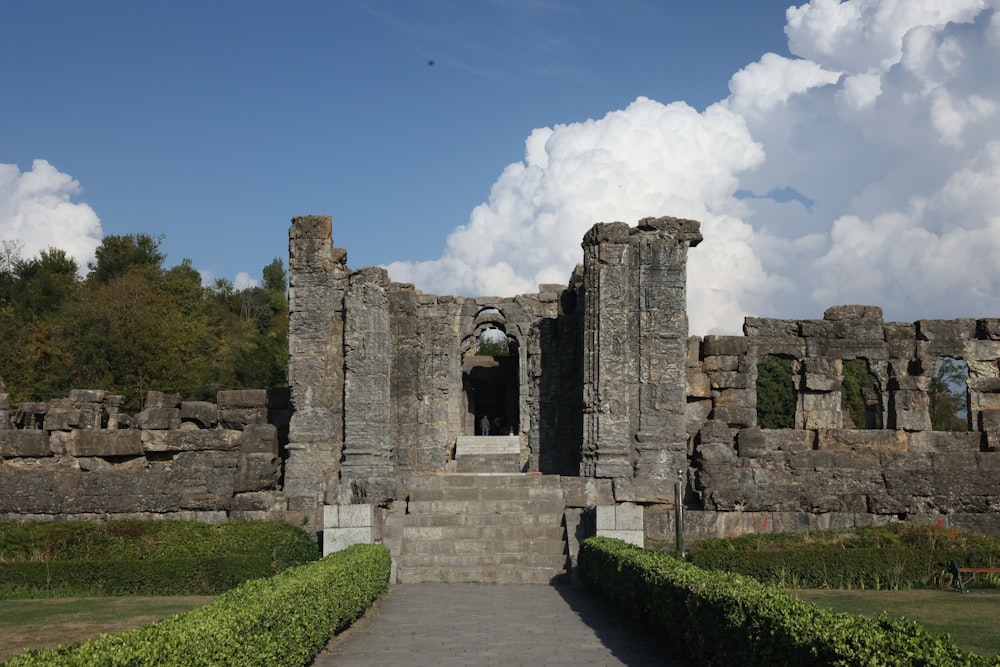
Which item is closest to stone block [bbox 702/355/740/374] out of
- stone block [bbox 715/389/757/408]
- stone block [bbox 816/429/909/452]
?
stone block [bbox 715/389/757/408]

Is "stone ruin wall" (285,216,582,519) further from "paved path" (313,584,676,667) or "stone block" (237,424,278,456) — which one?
"paved path" (313,584,676,667)

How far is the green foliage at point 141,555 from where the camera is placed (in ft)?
48.5

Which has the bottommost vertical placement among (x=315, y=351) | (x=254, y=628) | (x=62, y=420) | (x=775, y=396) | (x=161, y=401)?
(x=254, y=628)

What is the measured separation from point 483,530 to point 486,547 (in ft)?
1.67

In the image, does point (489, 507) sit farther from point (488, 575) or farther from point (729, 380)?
point (729, 380)

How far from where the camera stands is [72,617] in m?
12.3

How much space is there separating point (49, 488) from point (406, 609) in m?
9.32

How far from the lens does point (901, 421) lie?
19703mm


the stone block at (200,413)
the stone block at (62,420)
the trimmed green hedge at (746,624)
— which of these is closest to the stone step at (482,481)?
the stone block at (200,413)

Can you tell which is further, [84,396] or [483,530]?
[84,396]

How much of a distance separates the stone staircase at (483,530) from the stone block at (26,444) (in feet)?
24.1

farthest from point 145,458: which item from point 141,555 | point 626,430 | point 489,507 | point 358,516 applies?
point 626,430

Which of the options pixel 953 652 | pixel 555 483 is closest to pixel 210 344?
pixel 555 483

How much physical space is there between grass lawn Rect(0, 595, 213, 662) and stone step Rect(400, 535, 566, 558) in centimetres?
380
